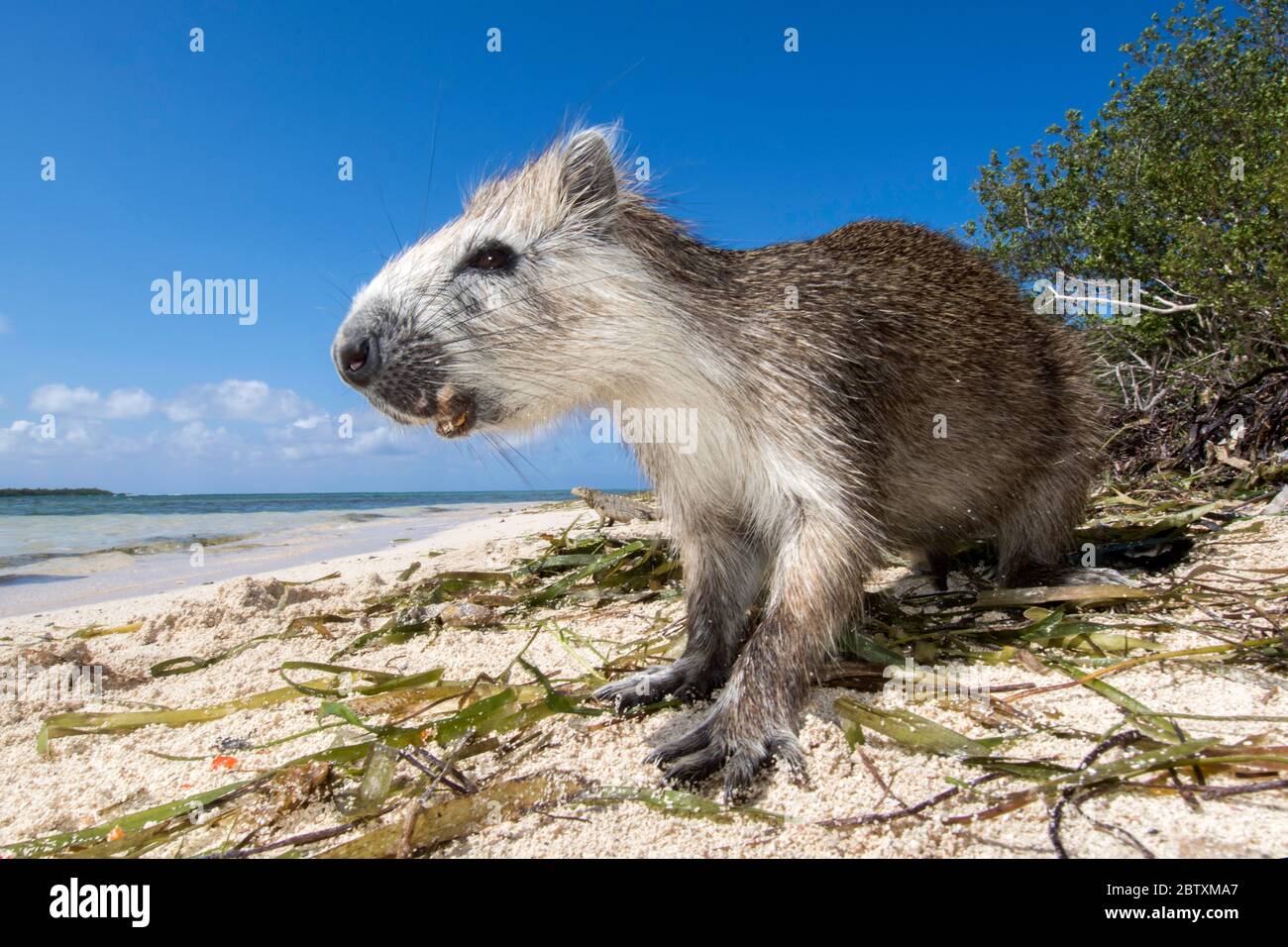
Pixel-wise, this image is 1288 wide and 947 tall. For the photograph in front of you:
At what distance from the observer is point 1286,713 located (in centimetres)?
219

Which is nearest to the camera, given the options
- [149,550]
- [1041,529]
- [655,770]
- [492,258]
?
[655,770]

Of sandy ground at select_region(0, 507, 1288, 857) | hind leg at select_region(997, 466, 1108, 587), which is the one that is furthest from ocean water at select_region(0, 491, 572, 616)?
hind leg at select_region(997, 466, 1108, 587)

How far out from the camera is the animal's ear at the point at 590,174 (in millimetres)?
3080

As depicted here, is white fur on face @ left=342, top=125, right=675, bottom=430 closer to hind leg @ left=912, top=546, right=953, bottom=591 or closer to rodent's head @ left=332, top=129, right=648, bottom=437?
rodent's head @ left=332, top=129, right=648, bottom=437

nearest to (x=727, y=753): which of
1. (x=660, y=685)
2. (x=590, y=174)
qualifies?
(x=660, y=685)

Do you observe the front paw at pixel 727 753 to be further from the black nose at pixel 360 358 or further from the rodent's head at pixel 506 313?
the black nose at pixel 360 358

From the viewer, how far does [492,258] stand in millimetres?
2926

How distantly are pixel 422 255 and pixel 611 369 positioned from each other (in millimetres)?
853

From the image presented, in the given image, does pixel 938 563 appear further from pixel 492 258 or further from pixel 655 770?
pixel 492 258

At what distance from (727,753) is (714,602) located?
1.02 meters

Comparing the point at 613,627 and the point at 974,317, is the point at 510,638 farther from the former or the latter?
the point at 974,317

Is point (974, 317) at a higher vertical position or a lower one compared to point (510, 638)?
higher
